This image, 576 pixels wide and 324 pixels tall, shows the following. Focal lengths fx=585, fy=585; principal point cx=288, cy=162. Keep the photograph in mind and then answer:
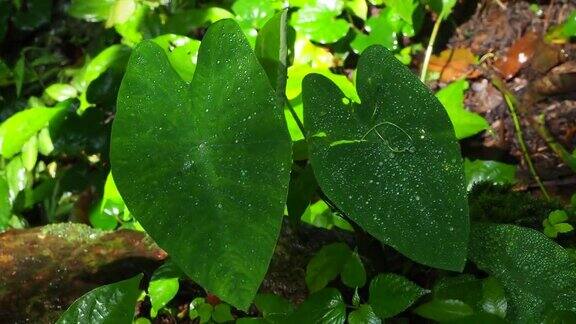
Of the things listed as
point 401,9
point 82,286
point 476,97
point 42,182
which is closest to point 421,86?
point 82,286

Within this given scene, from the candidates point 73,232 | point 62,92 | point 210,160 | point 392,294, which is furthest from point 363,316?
point 62,92

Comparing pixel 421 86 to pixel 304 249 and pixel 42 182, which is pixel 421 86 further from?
pixel 42 182

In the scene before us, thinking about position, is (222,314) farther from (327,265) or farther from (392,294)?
(392,294)

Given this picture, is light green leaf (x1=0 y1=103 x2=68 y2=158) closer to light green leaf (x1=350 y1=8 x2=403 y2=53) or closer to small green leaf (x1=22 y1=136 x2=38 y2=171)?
small green leaf (x1=22 y1=136 x2=38 y2=171)

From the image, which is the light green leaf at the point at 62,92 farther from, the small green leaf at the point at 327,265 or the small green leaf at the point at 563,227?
the small green leaf at the point at 563,227

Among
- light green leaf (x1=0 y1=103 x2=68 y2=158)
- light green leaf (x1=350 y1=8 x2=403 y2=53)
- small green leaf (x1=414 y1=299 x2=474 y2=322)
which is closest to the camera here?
small green leaf (x1=414 y1=299 x2=474 y2=322)

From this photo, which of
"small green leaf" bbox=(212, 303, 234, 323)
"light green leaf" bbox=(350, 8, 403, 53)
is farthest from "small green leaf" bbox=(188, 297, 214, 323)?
"light green leaf" bbox=(350, 8, 403, 53)
